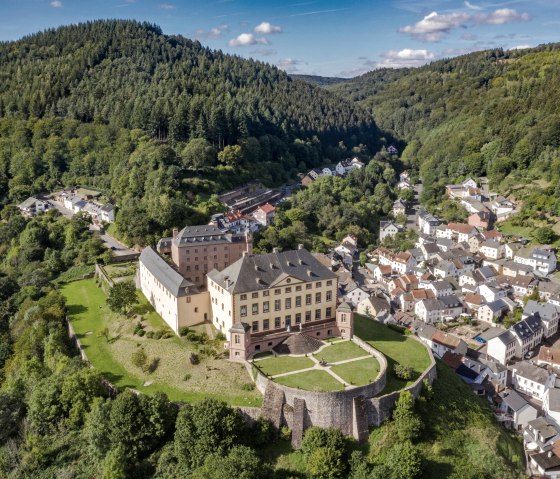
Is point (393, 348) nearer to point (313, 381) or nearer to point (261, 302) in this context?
point (313, 381)

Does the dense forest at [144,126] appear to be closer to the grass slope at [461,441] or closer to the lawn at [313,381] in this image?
the lawn at [313,381]

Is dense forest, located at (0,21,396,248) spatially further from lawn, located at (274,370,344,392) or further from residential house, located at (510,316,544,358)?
residential house, located at (510,316,544,358)

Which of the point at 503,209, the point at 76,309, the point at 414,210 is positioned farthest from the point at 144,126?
the point at 503,209

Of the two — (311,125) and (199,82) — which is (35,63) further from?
(311,125)

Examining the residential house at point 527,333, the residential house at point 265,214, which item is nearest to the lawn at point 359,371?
the residential house at point 527,333

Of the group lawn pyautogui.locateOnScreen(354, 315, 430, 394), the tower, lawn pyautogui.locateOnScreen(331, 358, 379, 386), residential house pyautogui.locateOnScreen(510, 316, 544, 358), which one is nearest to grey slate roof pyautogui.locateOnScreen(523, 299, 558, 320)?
residential house pyautogui.locateOnScreen(510, 316, 544, 358)

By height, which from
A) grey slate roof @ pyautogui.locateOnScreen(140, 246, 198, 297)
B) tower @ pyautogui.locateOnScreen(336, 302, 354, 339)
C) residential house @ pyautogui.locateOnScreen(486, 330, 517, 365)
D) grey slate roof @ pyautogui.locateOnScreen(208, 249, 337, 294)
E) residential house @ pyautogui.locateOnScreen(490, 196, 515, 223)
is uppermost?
grey slate roof @ pyautogui.locateOnScreen(208, 249, 337, 294)

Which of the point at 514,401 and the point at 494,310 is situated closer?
the point at 514,401
